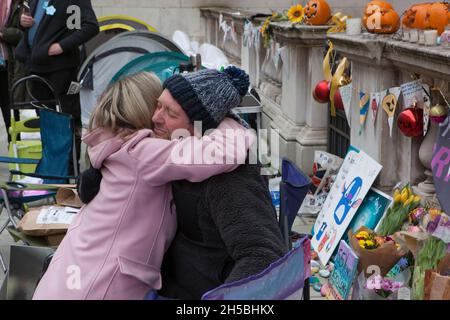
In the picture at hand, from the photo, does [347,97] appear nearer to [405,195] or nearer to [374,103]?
[374,103]

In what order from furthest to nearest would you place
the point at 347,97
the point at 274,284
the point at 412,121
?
the point at 347,97
the point at 412,121
the point at 274,284

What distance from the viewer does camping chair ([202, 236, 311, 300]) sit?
6.82 ft

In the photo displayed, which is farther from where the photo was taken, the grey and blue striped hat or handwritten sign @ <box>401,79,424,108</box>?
handwritten sign @ <box>401,79,424,108</box>

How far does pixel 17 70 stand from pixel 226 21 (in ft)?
17.0

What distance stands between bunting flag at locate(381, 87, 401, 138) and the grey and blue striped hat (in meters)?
2.59

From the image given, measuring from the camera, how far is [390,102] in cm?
521

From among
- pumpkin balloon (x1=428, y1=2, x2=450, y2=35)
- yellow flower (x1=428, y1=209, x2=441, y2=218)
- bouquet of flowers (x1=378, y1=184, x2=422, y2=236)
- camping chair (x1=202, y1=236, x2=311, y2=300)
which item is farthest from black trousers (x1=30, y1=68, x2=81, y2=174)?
camping chair (x1=202, y1=236, x2=311, y2=300)

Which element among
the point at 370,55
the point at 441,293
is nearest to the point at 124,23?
the point at 370,55

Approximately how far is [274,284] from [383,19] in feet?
12.0

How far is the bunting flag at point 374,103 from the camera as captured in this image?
17.8 feet

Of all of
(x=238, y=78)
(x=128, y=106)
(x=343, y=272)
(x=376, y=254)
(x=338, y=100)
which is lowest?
(x=343, y=272)

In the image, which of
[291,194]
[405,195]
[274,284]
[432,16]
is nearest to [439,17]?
[432,16]

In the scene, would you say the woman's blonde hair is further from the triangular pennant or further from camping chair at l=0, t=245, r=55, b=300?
the triangular pennant

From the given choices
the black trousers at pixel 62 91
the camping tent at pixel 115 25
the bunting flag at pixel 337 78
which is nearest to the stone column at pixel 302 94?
the bunting flag at pixel 337 78
